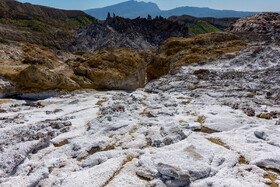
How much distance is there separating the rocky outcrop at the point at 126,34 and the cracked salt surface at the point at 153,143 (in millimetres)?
48562

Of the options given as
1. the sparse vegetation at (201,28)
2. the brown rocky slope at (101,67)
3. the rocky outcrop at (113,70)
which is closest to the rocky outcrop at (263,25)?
the brown rocky slope at (101,67)

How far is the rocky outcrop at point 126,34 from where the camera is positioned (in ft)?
183

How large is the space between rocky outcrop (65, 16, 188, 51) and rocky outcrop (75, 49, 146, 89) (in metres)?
40.4

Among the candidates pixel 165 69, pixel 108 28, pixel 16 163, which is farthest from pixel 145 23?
pixel 16 163

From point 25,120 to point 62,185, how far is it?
3.73m

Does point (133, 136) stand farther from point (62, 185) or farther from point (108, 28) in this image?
point (108, 28)

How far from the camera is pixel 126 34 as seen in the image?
57.9 meters

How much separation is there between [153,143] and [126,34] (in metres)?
59.3

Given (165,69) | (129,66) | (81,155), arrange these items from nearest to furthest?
1. (81,155)
2. (129,66)
3. (165,69)

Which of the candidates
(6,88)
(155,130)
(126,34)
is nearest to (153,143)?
(155,130)

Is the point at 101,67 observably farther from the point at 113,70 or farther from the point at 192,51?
the point at 192,51

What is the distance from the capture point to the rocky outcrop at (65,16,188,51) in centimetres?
5591

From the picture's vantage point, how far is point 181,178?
2514mm

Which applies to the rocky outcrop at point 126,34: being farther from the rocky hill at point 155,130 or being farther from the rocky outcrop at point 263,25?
the rocky hill at point 155,130
